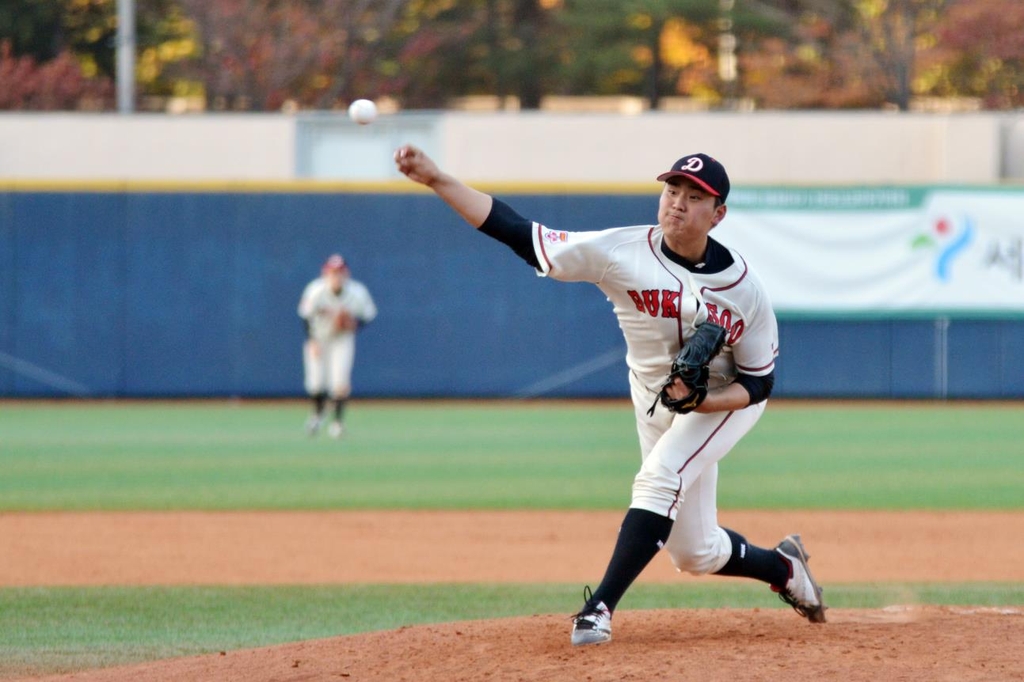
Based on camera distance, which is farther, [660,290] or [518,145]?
[518,145]

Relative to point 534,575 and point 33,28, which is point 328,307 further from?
point 33,28

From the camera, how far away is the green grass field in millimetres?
5785

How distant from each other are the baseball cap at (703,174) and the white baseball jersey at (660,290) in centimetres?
24

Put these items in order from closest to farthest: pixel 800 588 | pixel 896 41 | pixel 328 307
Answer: pixel 800 588
pixel 328 307
pixel 896 41

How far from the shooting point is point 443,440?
44.1 ft

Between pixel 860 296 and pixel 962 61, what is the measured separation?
14817mm

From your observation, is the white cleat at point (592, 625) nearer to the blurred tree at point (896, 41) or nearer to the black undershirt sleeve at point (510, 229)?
the black undershirt sleeve at point (510, 229)

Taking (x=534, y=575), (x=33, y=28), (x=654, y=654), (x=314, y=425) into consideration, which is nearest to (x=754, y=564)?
(x=654, y=654)

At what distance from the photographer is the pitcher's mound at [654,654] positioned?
4.12 m

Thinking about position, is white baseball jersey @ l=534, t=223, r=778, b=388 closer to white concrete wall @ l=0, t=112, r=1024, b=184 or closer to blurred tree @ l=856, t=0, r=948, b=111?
white concrete wall @ l=0, t=112, r=1024, b=184

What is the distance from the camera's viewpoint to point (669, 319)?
14.8 feet

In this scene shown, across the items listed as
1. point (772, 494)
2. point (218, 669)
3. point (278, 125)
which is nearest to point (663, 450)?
point (218, 669)

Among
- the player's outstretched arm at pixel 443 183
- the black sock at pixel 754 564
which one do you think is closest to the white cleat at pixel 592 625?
the black sock at pixel 754 564

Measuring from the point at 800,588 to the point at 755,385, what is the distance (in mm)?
877
